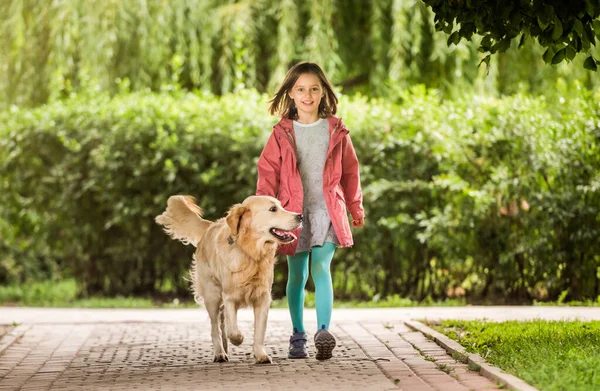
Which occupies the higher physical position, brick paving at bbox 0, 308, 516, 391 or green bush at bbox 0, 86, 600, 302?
green bush at bbox 0, 86, 600, 302

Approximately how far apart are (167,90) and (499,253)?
16.0 ft

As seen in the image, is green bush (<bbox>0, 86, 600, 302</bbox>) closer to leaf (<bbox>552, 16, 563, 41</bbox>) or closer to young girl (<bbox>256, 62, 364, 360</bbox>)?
young girl (<bbox>256, 62, 364, 360</bbox>)

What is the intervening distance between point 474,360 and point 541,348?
66 cm

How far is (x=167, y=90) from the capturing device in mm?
14312

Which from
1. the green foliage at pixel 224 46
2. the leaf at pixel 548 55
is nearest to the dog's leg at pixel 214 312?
the leaf at pixel 548 55

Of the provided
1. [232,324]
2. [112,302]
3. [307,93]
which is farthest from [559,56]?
[112,302]

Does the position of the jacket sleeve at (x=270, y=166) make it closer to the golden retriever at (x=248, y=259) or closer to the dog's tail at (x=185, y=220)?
the golden retriever at (x=248, y=259)

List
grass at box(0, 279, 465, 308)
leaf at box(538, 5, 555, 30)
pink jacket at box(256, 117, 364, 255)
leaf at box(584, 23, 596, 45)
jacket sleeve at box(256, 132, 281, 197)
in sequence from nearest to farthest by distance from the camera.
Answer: leaf at box(538, 5, 555, 30), leaf at box(584, 23, 596, 45), pink jacket at box(256, 117, 364, 255), jacket sleeve at box(256, 132, 281, 197), grass at box(0, 279, 465, 308)

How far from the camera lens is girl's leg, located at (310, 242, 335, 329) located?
299 inches

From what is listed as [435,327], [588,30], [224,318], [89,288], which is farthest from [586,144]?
[89,288]

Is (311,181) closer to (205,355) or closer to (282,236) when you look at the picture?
(282,236)

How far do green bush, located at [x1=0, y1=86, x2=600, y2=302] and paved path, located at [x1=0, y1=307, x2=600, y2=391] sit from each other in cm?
135

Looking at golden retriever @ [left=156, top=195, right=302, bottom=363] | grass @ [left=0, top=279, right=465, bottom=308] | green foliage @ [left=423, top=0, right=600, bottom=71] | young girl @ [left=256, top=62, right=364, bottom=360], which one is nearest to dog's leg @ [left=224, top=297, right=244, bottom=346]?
golden retriever @ [left=156, top=195, right=302, bottom=363]

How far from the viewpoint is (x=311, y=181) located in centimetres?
782
